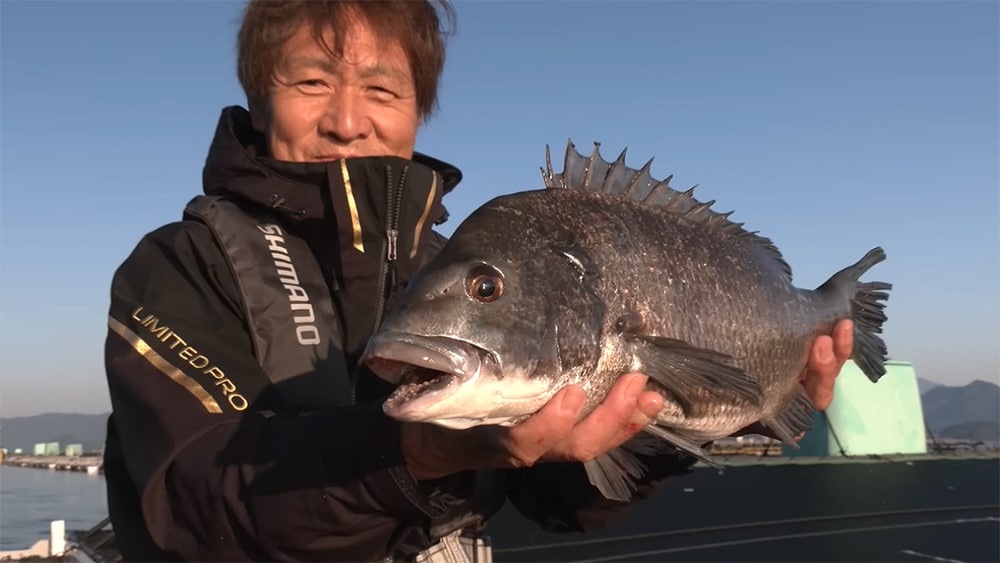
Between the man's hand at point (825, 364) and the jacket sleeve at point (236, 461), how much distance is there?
1.78 metres

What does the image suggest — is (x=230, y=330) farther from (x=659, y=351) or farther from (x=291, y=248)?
(x=659, y=351)

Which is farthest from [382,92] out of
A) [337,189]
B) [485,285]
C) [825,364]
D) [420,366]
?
[825,364]

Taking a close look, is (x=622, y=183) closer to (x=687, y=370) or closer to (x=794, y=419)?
(x=687, y=370)

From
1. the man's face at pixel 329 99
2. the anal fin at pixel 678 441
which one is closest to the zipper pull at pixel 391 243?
the man's face at pixel 329 99

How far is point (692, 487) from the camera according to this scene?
9.90 meters

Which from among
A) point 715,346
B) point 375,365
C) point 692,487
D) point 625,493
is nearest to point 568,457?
point 625,493

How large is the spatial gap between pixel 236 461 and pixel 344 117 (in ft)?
4.88

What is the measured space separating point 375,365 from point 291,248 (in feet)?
3.56

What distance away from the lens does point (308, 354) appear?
8.21 feet

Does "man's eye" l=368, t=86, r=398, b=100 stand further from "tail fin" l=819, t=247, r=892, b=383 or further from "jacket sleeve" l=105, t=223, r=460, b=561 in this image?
"tail fin" l=819, t=247, r=892, b=383

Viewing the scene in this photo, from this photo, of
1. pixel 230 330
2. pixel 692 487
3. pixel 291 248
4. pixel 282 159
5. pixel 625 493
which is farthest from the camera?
pixel 692 487

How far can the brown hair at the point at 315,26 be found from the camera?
9.71 ft

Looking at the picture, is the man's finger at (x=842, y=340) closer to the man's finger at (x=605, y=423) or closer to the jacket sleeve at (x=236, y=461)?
the man's finger at (x=605, y=423)

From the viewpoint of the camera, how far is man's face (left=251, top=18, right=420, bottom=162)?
2963mm
